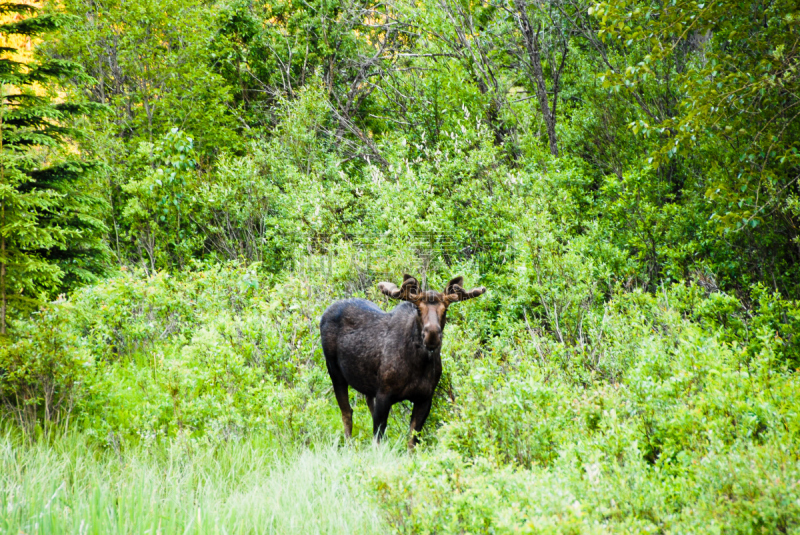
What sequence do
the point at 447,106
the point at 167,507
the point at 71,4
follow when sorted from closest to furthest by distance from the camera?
the point at 167,507 → the point at 447,106 → the point at 71,4

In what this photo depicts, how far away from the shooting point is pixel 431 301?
633 cm

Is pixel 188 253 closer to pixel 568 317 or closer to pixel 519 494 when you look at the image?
pixel 568 317

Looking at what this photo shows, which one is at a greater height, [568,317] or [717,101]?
[717,101]

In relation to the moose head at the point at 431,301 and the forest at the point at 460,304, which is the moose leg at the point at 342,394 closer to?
the forest at the point at 460,304

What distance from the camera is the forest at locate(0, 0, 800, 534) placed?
13.5 feet

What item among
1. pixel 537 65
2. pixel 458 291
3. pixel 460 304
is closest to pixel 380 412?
pixel 458 291

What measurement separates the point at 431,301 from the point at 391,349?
34.7 inches

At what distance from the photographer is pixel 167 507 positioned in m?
4.73

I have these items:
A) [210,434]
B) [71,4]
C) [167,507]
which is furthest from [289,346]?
[71,4]

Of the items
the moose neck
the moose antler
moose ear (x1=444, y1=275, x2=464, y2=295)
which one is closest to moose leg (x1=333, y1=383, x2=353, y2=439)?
the moose neck

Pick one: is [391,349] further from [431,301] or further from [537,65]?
[537,65]

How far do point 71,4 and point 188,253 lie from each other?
9336 mm

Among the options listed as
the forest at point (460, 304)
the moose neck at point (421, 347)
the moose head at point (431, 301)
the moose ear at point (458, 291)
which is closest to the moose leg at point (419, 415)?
the forest at point (460, 304)

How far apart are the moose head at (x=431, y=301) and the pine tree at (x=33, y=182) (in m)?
4.41
